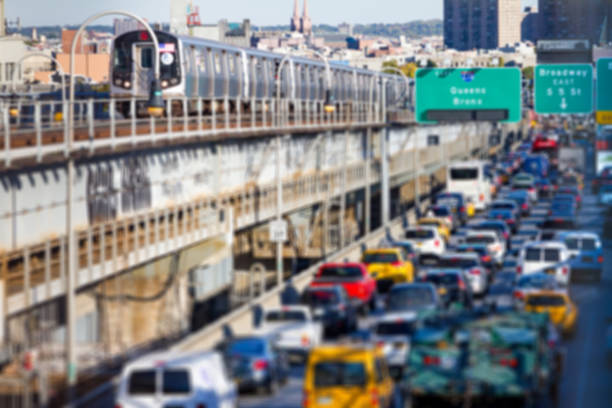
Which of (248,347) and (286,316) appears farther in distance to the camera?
(286,316)

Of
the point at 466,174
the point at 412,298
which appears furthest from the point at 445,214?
the point at 412,298

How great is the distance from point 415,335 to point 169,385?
16.0ft

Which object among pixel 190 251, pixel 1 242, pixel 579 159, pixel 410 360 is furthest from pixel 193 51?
pixel 579 159

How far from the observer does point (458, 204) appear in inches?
2418

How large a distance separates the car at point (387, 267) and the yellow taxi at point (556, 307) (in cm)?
861

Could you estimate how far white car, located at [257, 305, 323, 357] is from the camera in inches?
992

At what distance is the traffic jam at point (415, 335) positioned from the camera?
61.3 ft

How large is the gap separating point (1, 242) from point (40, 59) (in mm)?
114020

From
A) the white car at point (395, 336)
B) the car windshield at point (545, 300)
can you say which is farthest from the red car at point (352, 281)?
the white car at point (395, 336)

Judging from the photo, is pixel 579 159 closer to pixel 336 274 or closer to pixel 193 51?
pixel 193 51

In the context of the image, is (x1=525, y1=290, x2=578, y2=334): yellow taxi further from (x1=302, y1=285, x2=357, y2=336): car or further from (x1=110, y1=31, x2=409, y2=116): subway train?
(x1=110, y1=31, x2=409, y2=116): subway train

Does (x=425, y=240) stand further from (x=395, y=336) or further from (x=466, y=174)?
(x=466, y=174)

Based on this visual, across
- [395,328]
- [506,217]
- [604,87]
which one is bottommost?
[506,217]

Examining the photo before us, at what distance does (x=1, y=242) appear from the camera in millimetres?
26328
